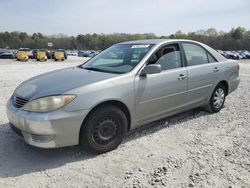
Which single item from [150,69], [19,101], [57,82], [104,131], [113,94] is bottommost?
[104,131]

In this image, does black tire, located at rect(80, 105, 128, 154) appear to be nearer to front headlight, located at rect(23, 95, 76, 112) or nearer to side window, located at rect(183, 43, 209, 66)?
front headlight, located at rect(23, 95, 76, 112)

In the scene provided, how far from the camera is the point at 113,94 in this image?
3.77m

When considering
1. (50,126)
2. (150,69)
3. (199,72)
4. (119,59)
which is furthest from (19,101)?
(199,72)

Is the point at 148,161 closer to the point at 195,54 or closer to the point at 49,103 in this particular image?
the point at 49,103

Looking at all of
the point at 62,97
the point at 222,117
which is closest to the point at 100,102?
the point at 62,97

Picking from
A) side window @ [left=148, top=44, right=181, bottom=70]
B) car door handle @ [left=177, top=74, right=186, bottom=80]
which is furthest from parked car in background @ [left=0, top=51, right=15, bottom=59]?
car door handle @ [left=177, top=74, right=186, bottom=80]

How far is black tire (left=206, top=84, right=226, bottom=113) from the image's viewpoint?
18.4 feet

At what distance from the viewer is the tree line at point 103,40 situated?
80062mm

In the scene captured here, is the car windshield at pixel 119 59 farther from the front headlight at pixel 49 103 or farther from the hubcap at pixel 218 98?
the hubcap at pixel 218 98

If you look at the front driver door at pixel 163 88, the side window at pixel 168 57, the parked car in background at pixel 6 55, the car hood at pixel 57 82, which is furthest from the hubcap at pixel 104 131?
the parked car in background at pixel 6 55

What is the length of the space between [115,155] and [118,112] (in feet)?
1.92

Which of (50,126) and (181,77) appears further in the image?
(181,77)

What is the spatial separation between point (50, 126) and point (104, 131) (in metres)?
0.77

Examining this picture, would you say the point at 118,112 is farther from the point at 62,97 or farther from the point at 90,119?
the point at 62,97
